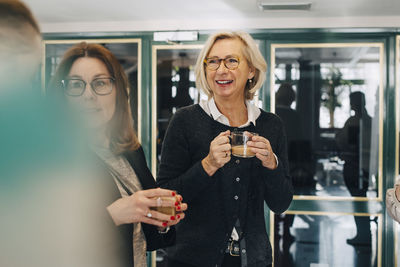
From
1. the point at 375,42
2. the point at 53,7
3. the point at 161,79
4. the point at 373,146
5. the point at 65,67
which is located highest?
the point at 53,7

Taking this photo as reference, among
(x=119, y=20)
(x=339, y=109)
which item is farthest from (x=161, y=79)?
(x=339, y=109)

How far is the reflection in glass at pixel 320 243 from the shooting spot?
11.8 ft

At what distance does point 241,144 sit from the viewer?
4.76ft

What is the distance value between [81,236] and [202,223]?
91 cm

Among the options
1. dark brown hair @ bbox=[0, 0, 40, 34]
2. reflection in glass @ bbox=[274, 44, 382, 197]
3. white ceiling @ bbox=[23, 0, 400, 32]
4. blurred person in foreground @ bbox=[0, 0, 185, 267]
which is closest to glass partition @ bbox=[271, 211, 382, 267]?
reflection in glass @ bbox=[274, 44, 382, 197]

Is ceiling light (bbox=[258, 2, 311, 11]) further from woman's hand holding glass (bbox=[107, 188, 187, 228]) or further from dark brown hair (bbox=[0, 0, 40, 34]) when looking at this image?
dark brown hair (bbox=[0, 0, 40, 34])

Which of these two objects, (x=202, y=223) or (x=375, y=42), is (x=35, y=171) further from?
(x=375, y=42)

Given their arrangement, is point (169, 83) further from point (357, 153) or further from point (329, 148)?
point (357, 153)

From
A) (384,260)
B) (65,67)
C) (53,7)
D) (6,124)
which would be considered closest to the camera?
(6,124)

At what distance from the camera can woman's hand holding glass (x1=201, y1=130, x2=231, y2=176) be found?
139 centimetres

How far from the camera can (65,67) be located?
3.03ft

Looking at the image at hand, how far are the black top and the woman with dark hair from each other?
23cm

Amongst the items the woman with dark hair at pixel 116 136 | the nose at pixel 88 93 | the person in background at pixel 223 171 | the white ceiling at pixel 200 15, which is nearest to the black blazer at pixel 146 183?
the woman with dark hair at pixel 116 136

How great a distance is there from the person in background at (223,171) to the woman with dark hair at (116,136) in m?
0.24
